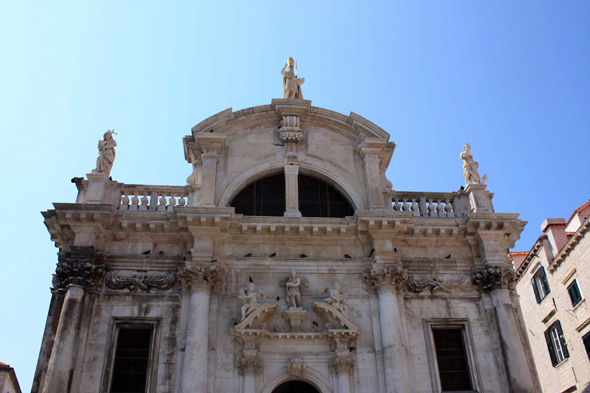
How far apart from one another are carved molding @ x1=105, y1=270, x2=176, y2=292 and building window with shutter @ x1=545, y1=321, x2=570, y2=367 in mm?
17443

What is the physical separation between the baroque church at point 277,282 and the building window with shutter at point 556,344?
9689mm

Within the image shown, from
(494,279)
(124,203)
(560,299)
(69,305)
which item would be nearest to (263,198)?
(124,203)

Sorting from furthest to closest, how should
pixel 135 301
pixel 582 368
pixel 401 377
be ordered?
1. pixel 582 368
2. pixel 135 301
3. pixel 401 377

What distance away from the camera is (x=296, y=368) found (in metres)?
13.8

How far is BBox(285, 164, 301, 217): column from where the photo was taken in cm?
1625

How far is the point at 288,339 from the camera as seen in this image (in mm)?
14289

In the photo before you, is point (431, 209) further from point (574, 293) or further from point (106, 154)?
point (106, 154)

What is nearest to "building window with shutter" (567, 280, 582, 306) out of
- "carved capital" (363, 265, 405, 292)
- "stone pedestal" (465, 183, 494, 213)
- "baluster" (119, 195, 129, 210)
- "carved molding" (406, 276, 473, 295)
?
"stone pedestal" (465, 183, 494, 213)

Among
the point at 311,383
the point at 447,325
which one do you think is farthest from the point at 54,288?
the point at 447,325

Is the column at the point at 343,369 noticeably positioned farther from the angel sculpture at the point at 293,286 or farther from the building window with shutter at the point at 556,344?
the building window with shutter at the point at 556,344

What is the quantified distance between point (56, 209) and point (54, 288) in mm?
2105

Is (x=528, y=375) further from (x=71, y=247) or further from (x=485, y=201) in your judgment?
(x=71, y=247)

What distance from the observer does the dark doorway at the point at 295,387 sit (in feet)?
46.3

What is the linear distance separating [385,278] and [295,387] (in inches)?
148
